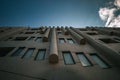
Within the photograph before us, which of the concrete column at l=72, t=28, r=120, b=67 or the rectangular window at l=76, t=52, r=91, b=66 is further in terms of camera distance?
the rectangular window at l=76, t=52, r=91, b=66

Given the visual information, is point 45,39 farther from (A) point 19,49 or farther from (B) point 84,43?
(B) point 84,43

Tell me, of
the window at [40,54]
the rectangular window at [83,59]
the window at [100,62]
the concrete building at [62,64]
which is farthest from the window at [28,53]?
the window at [100,62]

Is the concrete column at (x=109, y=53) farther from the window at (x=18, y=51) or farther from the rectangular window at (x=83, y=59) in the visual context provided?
the window at (x=18, y=51)

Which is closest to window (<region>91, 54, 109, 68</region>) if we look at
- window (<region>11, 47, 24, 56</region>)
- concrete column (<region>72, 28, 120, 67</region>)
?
concrete column (<region>72, 28, 120, 67</region>)

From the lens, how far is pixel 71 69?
10578 mm

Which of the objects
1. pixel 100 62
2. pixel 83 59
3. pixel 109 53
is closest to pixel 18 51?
pixel 83 59

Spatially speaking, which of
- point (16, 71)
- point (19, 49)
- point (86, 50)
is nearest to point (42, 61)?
point (16, 71)

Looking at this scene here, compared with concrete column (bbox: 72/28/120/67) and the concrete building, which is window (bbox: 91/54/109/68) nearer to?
the concrete building

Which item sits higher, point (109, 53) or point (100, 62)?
point (109, 53)

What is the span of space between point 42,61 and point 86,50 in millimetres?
6569

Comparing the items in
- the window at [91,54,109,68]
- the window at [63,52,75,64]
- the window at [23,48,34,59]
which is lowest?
the window at [91,54,109,68]

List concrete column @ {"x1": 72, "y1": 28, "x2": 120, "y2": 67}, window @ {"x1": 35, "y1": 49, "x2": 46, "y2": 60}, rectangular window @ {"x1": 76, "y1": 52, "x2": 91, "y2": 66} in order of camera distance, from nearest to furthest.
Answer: concrete column @ {"x1": 72, "y1": 28, "x2": 120, "y2": 67}
rectangular window @ {"x1": 76, "y1": 52, "x2": 91, "y2": 66}
window @ {"x1": 35, "y1": 49, "x2": 46, "y2": 60}

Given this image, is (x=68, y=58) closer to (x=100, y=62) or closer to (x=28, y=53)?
(x=100, y=62)

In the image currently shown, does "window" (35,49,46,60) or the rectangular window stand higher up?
"window" (35,49,46,60)
